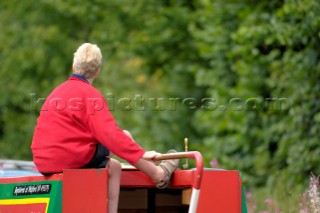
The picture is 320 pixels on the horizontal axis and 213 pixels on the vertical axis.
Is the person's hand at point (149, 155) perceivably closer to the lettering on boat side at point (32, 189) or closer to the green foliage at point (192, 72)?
the lettering on boat side at point (32, 189)

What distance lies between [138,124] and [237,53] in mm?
4853

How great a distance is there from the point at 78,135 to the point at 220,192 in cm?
112

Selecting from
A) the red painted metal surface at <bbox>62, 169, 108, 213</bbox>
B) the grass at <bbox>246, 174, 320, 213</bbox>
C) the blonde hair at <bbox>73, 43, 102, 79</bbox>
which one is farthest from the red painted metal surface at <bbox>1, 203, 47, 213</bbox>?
the grass at <bbox>246, 174, 320, 213</bbox>

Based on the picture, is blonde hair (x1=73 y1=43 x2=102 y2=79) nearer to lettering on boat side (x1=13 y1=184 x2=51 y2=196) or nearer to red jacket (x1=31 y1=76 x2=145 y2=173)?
red jacket (x1=31 y1=76 x2=145 y2=173)

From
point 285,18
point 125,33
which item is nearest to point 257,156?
point 285,18

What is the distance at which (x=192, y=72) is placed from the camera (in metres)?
16.2

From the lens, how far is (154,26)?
16969 mm

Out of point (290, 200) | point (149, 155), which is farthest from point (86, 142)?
point (290, 200)

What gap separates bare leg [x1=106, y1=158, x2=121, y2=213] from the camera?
5.94m

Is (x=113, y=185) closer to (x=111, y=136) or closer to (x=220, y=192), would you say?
Result: (x=111, y=136)

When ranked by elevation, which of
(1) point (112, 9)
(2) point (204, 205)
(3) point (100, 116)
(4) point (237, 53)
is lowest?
(2) point (204, 205)

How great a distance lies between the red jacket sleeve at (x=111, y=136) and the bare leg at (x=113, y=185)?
0.13 m

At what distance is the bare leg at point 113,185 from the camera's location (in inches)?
234

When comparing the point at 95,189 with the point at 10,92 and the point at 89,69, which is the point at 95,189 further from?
the point at 10,92
